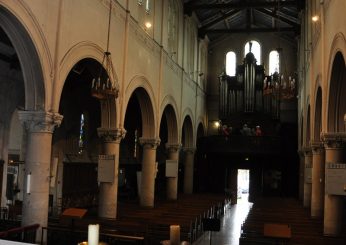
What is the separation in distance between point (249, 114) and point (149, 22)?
13838 mm

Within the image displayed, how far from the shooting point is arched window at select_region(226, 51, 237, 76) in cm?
3338

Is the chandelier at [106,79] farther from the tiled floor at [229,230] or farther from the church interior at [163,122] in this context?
the tiled floor at [229,230]

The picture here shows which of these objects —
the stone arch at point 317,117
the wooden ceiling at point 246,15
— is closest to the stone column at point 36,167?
the stone arch at point 317,117

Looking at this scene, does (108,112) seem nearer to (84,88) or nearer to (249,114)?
(84,88)

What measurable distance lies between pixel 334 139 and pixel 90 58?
819 cm

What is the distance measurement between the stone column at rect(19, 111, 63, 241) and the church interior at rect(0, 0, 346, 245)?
1.1 inches

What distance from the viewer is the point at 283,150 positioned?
2827 cm

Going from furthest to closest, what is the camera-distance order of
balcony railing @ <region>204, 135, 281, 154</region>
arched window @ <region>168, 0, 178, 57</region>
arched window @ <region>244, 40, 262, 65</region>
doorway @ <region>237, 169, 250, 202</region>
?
doorway @ <region>237, 169, 250, 202</region> → arched window @ <region>244, 40, 262, 65</region> → balcony railing @ <region>204, 135, 281, 154</region> → arched window @ <region>168, 0, 178, 57</region>

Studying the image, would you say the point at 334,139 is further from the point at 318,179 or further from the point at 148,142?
the point at 148,142

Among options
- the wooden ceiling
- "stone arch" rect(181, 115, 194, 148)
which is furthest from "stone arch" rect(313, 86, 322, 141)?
"stone arch" rect(181, 115, 194, 148)

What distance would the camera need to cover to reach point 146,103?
1914cm

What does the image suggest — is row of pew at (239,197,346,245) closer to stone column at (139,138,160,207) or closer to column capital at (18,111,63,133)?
stone column at (139,138,160,207)

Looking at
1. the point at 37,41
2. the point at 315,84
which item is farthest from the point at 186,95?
the point at 37,41

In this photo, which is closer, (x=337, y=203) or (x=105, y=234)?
(x=105, y=234)
